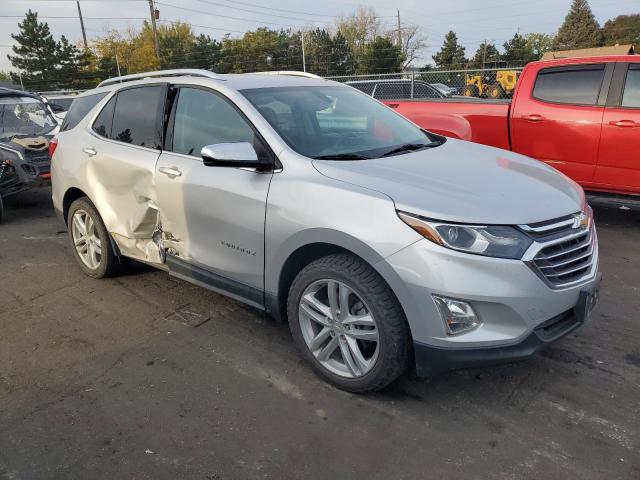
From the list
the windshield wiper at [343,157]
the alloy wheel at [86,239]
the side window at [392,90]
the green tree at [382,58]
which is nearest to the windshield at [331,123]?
the windshield wiper at [343,157]

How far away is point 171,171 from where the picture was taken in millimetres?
3729

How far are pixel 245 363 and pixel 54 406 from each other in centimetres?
109

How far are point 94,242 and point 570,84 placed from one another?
535 centimetres

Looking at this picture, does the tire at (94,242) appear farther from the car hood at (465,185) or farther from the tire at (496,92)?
the tire at (496,92)

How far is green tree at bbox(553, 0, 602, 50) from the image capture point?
64062 mm

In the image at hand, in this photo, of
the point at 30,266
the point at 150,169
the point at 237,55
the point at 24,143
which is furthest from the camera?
the point at 237,55

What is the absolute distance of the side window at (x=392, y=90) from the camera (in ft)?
48.0

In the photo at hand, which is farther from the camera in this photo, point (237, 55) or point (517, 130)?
point (237, 55)

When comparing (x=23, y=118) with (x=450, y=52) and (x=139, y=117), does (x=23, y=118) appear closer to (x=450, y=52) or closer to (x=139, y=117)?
(x=139, y=117)

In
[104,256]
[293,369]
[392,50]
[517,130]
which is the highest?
[392,50]

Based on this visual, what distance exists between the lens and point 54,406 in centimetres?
300

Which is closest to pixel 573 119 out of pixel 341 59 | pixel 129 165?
pixel 129 165

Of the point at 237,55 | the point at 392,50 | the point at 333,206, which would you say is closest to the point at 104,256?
the point at 333,206

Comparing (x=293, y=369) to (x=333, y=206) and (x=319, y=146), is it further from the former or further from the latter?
(x=319, y=146)
